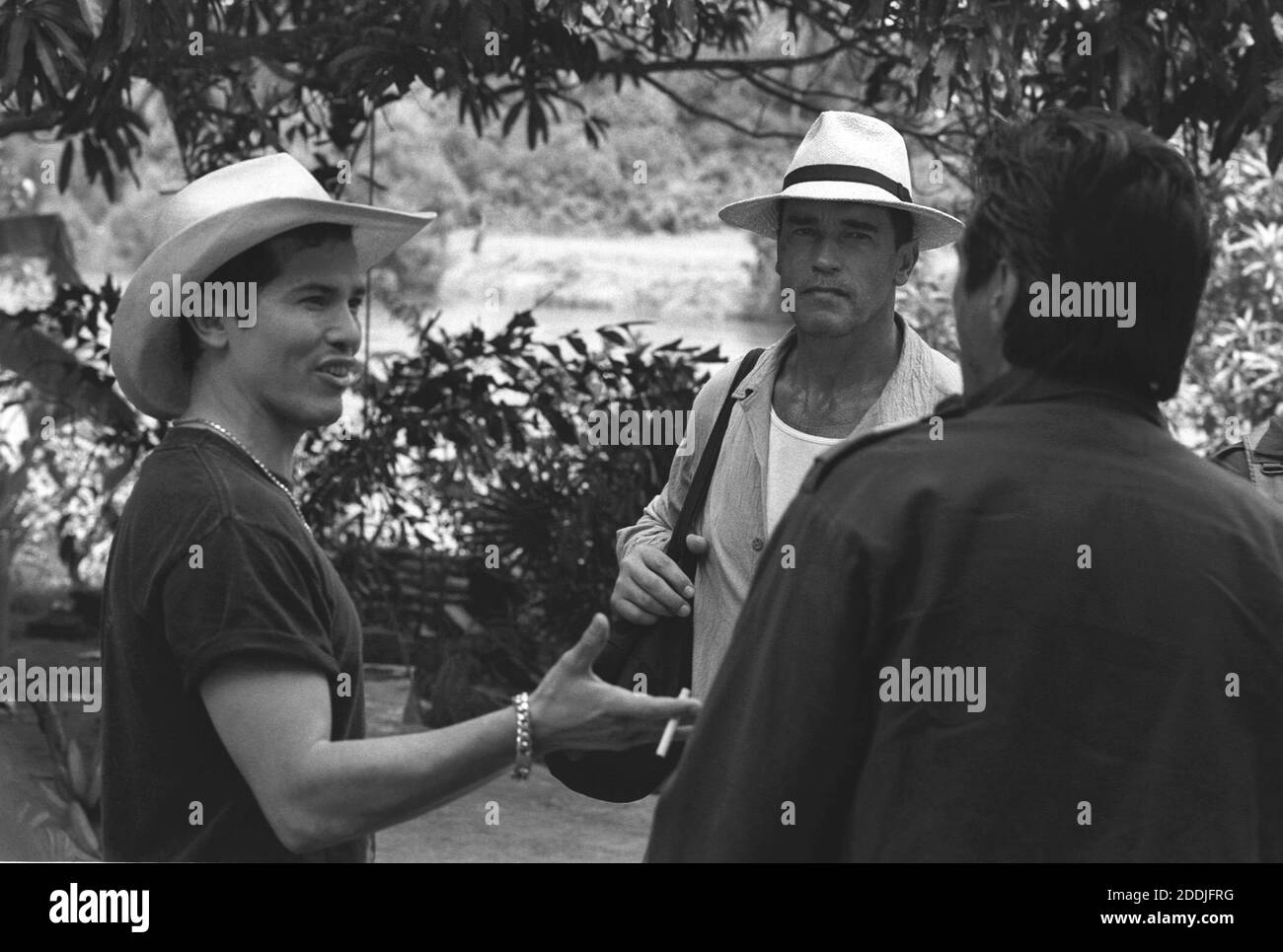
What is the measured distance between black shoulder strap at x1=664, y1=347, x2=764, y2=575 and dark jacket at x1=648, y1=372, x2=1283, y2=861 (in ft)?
4.44

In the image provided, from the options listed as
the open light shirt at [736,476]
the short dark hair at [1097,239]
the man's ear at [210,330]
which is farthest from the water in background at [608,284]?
the short dark hair at [1097,239]

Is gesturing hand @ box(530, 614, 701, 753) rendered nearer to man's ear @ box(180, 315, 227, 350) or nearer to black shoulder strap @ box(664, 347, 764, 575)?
man's ear @ box(180, 315, 227, 350)

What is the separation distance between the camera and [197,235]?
6.97 feet

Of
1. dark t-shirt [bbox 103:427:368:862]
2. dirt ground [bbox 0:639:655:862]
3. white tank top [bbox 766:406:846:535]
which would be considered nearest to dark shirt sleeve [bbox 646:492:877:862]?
dark t-shirt [bbox 103:427:368:862]

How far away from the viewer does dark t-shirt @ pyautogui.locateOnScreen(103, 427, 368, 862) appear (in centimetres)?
186

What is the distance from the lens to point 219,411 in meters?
2.08

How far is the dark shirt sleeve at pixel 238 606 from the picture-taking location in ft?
6.02


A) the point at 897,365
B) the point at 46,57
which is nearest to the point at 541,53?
the point at 46,57

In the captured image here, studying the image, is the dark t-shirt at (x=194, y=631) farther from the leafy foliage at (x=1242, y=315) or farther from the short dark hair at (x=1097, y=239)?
the leafy foliage at (x=1242, y=315)

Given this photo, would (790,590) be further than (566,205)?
No

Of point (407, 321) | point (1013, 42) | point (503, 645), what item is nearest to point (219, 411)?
point (1013, 42)
